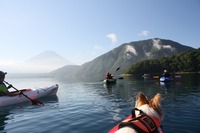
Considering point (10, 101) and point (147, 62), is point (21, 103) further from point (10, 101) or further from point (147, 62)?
point (147, 62)

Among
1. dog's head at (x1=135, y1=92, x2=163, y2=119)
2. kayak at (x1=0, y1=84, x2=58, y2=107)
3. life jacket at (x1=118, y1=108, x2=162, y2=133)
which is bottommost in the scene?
kayak at (x1=0, y1=84, x2=58, y2=107)

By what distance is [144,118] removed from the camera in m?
5.61

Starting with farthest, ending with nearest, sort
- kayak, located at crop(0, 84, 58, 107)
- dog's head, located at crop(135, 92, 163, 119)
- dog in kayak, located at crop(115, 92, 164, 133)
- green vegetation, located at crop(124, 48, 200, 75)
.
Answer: green vegetation, located at crop(124, 48, 200, 75) < kayak, located at crop(0, 84, 58, 107) < dog's head, located at crop(135, 92, 163, 119) < dog in kayak, located at crop(115, 92, 164, 133)

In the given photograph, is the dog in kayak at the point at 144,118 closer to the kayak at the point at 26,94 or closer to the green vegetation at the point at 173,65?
the kayak at the point at 26,94

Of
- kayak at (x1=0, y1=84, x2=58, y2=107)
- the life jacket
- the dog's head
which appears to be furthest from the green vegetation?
the life jacket

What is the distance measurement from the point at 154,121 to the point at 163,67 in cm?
15134

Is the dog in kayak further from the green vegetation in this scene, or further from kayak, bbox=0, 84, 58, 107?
the green vegetation

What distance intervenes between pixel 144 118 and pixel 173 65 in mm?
149588

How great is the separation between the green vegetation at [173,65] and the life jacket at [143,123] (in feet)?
447

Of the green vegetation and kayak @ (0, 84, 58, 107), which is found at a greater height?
the green vegetation

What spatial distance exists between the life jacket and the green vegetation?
447ft

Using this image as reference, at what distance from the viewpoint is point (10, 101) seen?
24.5m

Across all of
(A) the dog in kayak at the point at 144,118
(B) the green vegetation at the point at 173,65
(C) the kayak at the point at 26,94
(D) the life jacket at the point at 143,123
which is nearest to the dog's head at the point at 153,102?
(A) the dog in kayak at the point at 144,118

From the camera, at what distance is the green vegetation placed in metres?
136
